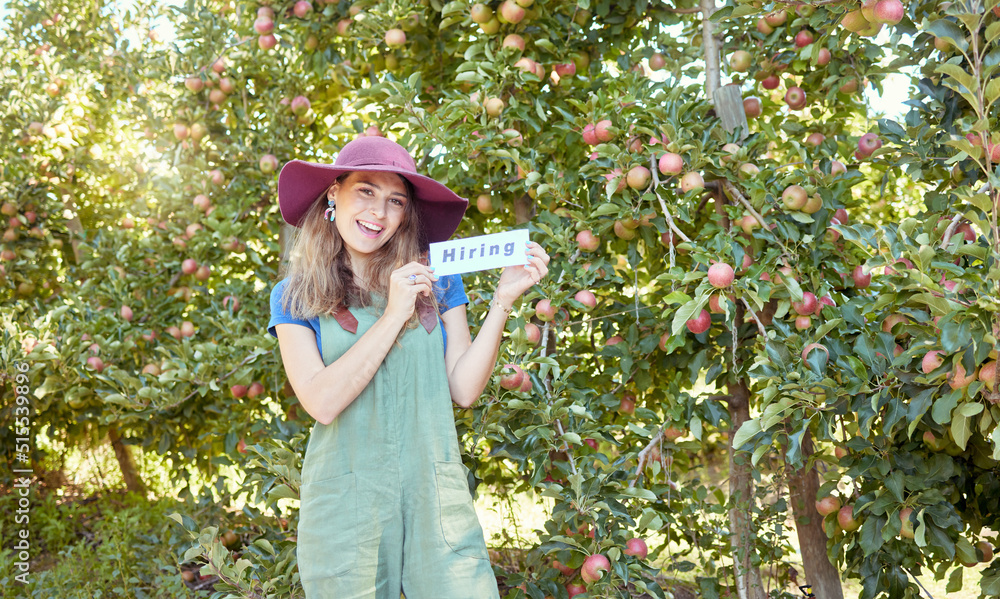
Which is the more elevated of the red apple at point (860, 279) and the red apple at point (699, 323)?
the red apple at point (860, 279)

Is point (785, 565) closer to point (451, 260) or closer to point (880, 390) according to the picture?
point (880, 390)

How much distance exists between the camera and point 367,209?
1.50m

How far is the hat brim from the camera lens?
154cm

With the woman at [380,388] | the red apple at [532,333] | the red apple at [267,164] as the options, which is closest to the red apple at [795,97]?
the red apple at [532,333]

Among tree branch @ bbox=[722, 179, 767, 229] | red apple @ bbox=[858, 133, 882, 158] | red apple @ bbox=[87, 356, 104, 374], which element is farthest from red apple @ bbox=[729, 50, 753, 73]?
red apple @ bbox=[87, 356, 104, 374]

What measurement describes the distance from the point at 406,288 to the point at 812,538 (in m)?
1.84

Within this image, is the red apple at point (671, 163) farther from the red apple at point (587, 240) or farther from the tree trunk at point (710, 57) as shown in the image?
the tree trunk at point (710, 57)

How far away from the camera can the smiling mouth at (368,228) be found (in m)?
1.49

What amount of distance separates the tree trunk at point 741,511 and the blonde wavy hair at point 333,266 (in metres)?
1.14

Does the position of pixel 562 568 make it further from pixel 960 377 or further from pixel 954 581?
pixel 960 377

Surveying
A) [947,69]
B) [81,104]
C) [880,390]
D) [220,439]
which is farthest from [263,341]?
[81,104]

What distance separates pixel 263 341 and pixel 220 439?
0.99 metres

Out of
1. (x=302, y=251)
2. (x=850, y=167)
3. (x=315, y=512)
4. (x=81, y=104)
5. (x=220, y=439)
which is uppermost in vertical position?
(x=81, y=104)

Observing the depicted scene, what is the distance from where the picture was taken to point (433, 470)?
4.55ft
